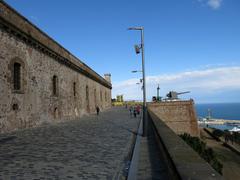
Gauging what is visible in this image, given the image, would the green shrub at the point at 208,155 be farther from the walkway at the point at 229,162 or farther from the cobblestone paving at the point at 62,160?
the cobblestone paving at the point at 62,160

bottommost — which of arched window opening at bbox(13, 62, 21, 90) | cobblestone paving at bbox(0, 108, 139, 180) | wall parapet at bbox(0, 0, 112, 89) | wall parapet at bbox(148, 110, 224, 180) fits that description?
cobblestone paving at bbox(0, 108, 139, 180)

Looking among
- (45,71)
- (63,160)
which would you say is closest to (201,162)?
(63,160)

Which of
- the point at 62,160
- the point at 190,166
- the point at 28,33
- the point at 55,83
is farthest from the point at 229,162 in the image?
the point at 190,166

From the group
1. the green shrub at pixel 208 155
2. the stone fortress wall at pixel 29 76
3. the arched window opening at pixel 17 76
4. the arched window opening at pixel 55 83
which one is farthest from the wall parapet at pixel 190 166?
the arched window opening at pixel 55 83

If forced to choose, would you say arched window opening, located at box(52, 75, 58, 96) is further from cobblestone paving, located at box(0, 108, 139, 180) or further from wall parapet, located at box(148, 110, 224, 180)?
wall parapet, located at box(148, 110, 224, 180)

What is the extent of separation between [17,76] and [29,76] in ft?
3.94

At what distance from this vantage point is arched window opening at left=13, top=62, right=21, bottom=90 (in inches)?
563

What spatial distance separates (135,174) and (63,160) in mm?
2223

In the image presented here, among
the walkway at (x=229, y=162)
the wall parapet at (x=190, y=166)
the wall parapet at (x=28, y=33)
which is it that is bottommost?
the walkway at (x=229, y=162)

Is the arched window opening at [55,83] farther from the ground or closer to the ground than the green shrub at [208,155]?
farther from the ground

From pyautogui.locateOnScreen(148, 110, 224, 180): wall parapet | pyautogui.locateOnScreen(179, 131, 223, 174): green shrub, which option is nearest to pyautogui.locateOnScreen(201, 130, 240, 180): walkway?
pyautogui.locateOnScreen(179, 131, 223, 174): green shrub

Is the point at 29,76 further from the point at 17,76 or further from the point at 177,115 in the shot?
the point at 177,115

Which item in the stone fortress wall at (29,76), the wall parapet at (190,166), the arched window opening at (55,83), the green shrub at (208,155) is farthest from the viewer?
the arched window opening at (55,83)

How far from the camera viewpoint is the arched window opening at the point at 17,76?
14.3 meters
